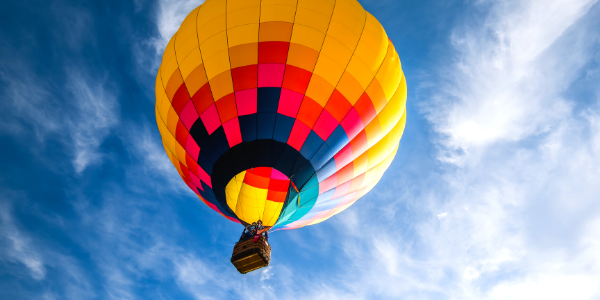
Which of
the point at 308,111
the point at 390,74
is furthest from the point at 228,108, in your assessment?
the point at 390,74

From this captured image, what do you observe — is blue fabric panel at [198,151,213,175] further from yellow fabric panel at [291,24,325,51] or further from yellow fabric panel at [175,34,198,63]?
yellow fabric panel at [291,24,325,51]

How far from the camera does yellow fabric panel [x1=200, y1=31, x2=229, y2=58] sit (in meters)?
4.96

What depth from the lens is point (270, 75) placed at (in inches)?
192

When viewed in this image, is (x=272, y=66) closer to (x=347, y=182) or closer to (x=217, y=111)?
(x=217, y=111)

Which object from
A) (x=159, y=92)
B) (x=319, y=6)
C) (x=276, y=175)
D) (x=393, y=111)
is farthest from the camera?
(x=276, y=175)

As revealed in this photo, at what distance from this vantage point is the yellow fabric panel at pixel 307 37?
A: 4.89 metres

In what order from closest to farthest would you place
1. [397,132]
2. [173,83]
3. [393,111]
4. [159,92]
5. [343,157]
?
1. [343,157]
2. [173,83]
3. [393,111]
4. [159,92]
5. [397,132]

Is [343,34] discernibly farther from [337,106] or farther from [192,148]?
[192,148]

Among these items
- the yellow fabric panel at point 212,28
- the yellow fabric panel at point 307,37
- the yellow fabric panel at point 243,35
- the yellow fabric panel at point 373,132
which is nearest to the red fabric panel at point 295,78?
the yellow fabric panel at point 307,37

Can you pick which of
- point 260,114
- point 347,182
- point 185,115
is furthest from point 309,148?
point 185,115

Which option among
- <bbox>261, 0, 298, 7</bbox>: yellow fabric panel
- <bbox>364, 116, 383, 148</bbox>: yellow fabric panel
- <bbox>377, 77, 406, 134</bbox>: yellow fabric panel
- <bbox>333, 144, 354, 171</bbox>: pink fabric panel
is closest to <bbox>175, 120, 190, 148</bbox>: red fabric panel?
<bbox>261, 0, 298, 7</bbox>: yellow fabric panel

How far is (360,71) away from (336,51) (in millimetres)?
559

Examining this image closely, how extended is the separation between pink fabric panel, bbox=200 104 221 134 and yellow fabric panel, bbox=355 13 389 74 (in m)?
2.66

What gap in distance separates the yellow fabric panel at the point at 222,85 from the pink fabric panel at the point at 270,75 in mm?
511
